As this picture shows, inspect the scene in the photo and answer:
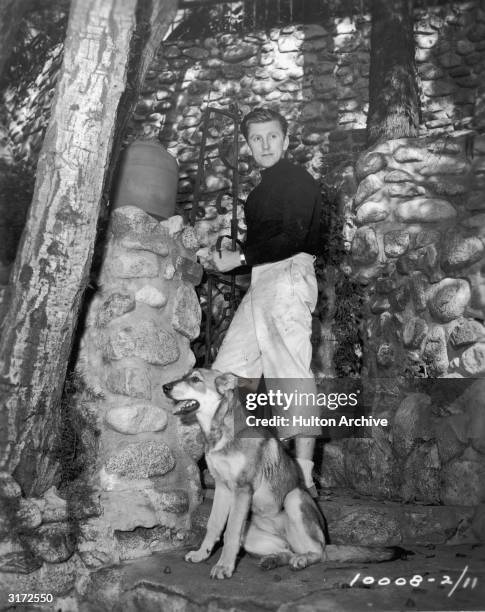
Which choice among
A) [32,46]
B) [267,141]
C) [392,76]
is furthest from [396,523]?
[32,46]

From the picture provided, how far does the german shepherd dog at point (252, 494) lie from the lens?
2.34 m

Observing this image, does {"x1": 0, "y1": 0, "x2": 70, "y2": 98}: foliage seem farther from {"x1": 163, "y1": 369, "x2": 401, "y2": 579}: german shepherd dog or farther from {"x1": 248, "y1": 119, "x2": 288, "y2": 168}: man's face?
{"x1": 163, "y1": 369, "x2": 401, "y2": 579}: german shepherd dog

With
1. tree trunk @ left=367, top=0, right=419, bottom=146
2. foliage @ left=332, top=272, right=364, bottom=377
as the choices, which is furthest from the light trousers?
tree trunk @ left=367, top=0, right=419, bottom=146

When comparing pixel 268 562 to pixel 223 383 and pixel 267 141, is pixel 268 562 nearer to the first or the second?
pixel 223 383

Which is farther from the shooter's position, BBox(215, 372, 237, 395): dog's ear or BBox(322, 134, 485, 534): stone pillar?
BBox(322, 134, 485, 534): stone pillar

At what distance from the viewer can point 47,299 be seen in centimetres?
248

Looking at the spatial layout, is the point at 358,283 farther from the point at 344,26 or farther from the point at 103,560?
the point at 344,26

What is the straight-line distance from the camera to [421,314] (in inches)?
134

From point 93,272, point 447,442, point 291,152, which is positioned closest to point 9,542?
point 93,272

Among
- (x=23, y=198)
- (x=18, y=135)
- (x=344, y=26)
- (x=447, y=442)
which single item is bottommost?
(x=447, y=442)

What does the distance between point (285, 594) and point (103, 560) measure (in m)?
0.85

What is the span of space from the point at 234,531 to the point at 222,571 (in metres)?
0.15

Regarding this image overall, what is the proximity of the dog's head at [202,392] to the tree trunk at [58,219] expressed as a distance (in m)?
0.59

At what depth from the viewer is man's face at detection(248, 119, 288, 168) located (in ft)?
9.49
